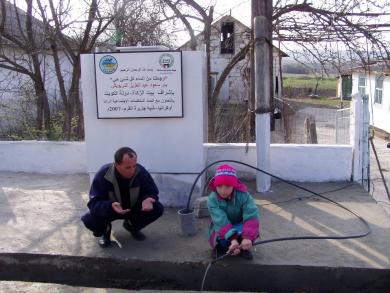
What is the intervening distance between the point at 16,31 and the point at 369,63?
925 centimetres

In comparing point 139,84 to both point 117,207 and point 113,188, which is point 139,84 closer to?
point 113,188

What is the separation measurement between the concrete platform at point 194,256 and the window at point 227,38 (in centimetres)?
563

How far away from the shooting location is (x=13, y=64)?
11.8 m

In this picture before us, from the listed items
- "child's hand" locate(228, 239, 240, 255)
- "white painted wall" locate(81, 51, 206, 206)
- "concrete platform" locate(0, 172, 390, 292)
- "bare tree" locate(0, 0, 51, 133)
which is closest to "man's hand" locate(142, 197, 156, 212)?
"concrete platform" locate(0, 172, 390, 292)

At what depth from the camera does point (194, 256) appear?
4.14m

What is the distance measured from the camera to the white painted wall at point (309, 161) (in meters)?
6.29

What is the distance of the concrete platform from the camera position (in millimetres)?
3932

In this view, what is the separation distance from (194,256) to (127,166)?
3.27 feet

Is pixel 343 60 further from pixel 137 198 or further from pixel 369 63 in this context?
pixel 137 198

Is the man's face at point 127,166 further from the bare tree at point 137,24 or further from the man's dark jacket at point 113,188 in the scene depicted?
the bare tree at point 137,24

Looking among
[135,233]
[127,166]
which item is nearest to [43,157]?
[135,233]

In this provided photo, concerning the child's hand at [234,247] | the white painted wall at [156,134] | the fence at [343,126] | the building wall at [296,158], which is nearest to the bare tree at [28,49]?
the building wall at [296,158]

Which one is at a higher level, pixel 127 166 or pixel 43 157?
pixel 127 166

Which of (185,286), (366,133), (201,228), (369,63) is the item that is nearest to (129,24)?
(369,63)
